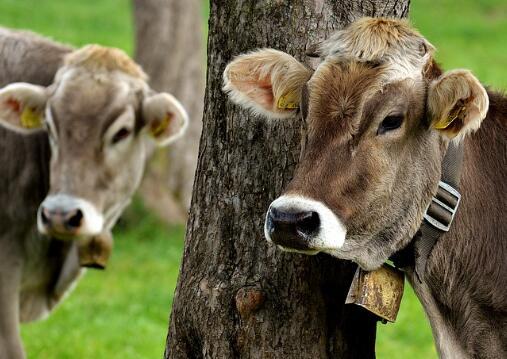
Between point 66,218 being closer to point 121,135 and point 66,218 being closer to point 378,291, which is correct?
point 121,135

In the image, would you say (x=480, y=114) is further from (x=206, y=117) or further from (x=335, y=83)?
(x=206, y=117)

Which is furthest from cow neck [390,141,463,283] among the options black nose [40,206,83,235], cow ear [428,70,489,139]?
black nose [40,206,83,235]

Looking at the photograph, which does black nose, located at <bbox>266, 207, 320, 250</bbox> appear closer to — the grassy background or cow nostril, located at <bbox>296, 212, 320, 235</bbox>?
cow nostril, located at <bbox>296, 212, 320, 235</bbox>

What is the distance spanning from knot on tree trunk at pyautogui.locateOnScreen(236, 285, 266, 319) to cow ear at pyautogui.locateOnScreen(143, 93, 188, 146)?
2.88m

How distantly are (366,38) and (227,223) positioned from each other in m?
1.11

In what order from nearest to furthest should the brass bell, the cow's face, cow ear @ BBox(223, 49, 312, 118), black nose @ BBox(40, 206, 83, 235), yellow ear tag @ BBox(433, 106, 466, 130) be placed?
yellow ear tag @ BBox(433, 106, 466, 130) < the brass bell < cow ear @ BBox(223, 49, 312, 118) < black nose @ BBox(40, 206, 83, 235) < the cow's face

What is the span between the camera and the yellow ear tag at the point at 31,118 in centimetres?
726

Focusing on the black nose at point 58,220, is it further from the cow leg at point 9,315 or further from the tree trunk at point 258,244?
the tree trunk at point 258,244

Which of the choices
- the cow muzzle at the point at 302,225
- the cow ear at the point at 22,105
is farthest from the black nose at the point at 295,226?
the cow ear at the point at 22,105

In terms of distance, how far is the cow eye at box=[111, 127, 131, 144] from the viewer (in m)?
7.40

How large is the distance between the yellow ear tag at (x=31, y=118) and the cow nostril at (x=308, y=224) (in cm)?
349

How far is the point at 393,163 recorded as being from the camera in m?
4.56

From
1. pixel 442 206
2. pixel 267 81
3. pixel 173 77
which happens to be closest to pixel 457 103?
pixel 442 206

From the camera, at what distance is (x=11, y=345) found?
720 centimetres
